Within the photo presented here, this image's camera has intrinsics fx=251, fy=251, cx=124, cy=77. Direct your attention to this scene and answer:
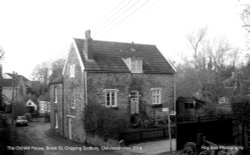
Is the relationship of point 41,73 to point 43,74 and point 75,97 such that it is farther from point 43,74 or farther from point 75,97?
point 75,97

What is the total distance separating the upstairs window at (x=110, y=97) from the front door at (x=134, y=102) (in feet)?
6.23

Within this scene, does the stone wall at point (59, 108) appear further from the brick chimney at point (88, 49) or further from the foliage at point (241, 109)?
the foliage at point (241, 109)

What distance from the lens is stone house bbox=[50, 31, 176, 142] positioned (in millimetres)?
23859

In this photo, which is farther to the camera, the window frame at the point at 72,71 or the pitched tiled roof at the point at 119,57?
the window frame at the point at 72,71

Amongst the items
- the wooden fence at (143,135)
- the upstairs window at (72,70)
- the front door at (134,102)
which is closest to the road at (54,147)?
the wooden fence at (143,135)

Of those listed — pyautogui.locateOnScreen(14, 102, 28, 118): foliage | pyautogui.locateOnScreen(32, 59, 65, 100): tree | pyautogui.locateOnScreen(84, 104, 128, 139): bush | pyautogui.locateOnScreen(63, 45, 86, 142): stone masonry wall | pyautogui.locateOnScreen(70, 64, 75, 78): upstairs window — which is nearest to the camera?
pyautogui.locateOnScreen(84, 104, 128, 139): bush

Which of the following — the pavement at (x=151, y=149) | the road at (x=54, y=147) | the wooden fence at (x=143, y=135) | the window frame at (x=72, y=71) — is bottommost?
the road at (x=54, y=147)

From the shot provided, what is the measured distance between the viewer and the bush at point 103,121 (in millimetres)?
18781

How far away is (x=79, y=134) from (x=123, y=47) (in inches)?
428

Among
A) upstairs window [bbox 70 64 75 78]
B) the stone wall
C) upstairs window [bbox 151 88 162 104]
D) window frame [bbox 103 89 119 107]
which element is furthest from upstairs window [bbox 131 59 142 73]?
the stone wall

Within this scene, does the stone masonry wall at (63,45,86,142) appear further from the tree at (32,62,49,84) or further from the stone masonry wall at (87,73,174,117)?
the tree at (32,62,49,84)

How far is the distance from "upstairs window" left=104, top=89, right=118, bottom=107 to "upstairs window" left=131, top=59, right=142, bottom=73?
3.12m

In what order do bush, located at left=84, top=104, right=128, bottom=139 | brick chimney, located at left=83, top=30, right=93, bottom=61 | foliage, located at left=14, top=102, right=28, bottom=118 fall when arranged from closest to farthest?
1. bush, located at left=84, top=104, right=128, bottom=139
2. brick chimney, located at left=83, top=30, right=93, bottom=61
3. foliage, located at left=14, top=102, right=28, bottom=118

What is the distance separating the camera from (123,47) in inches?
1137
